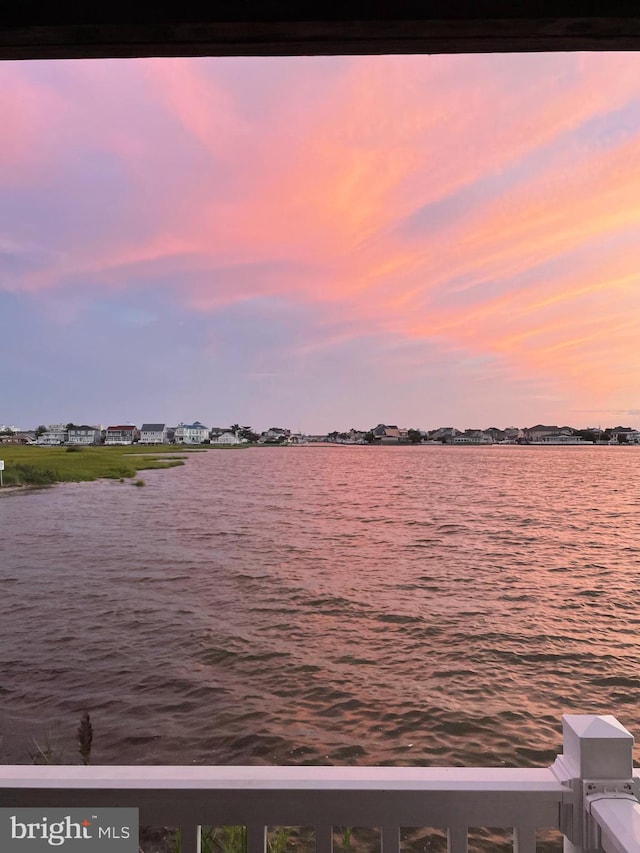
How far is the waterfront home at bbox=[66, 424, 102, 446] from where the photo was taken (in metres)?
61.0

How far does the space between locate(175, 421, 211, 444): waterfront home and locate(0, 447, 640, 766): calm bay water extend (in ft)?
179

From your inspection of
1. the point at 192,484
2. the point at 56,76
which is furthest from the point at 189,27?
the point at 192,484

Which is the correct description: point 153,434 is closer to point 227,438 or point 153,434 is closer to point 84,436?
point 84,436

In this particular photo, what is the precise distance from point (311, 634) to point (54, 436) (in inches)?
2249

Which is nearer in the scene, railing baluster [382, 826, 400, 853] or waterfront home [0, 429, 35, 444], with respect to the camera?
railing baluster [382, 826, 400, 853]

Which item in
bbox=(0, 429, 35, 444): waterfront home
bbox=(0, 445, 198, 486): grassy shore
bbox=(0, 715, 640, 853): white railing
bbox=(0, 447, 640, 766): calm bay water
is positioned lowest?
bbox=(0, 447, 640, 766): calm bay water

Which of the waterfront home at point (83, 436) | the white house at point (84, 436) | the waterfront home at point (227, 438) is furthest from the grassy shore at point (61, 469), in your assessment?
the waterfront home at point (227, 438)

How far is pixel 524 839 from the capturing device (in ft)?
3.04

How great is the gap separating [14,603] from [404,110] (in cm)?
1161

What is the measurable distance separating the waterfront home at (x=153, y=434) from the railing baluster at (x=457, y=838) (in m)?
74.4

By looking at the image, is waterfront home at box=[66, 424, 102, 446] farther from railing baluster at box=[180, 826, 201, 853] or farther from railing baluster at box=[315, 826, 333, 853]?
railing baluster at box=[315, 826, 333, 853]

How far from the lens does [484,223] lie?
20.8 m

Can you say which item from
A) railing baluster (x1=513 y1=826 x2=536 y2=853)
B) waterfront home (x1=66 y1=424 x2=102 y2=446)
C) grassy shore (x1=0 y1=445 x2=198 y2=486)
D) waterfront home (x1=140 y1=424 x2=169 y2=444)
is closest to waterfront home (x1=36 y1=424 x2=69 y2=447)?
waterfront home (x1=66 y1=424 x2=102 y2=446)

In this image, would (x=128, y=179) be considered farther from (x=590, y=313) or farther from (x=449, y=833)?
(x=590, y=313)
